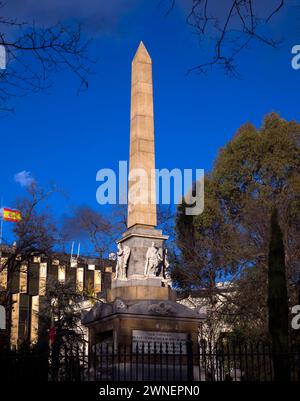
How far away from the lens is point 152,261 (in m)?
18.4

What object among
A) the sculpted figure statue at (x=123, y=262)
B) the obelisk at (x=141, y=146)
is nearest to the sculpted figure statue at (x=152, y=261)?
the sculpted figure statue at (x=123, y=262)

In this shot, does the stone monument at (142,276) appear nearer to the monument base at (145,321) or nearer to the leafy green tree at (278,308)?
the monument base at (145,321)

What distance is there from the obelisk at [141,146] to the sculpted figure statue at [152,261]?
118cm

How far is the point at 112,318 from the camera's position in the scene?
17109mm

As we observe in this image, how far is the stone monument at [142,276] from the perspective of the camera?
A: 16.9m

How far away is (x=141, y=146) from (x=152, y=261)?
4.29m

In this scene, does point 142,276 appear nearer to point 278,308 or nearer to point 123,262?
point 123,262

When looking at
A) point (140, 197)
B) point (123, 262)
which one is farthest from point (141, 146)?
point (123, 262)

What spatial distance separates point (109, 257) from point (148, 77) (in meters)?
18.7

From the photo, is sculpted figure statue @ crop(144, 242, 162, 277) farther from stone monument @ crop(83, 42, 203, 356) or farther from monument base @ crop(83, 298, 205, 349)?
monument base @ crop(83, 298, 205, 349)

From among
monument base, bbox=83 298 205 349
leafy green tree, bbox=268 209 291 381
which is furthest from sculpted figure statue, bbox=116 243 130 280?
leafy green tree, bbox=268 209 291 381

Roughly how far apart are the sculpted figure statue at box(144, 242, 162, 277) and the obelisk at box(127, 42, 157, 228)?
3.88ft

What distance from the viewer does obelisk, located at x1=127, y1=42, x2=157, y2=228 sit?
19562 mm
